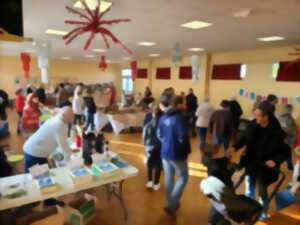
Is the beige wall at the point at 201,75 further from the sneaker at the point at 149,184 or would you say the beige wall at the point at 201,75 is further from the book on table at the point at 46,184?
the book on table at the point at 46,184

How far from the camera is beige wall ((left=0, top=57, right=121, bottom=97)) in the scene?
11.7 m

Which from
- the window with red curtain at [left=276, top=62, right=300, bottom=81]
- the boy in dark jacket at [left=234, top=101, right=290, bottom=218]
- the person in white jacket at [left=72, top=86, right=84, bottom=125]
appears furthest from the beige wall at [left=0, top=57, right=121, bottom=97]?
the boy in dark jacket at [left=234, top=101, right=290, bottom=218]

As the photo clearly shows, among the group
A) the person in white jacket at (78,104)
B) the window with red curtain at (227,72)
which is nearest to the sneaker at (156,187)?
the person in white jacket at (78,104)

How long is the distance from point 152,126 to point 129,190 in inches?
42.7

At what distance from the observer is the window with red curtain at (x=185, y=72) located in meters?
9.22

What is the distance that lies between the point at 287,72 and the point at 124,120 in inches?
192

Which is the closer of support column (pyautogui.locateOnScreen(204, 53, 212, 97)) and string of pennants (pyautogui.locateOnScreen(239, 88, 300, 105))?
string of pennants (pyautogui.locateOnScreen(239, 88, 300, 105))

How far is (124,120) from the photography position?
6875 millimetres

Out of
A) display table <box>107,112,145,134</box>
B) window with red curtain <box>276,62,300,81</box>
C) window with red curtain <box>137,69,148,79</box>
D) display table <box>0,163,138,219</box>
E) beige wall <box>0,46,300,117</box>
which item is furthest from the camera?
window with red curtain <box>137,69,148,79</box>

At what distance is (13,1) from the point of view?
197 cm

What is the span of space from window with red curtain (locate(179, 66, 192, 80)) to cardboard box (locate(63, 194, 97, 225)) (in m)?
7.51

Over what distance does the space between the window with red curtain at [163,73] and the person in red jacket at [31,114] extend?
6.53 metres

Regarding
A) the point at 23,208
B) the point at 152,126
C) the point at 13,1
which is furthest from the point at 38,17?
the point at 23,208

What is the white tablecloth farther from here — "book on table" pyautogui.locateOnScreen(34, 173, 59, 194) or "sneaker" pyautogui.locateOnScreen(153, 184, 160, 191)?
"sneaker" pyautogui.locateOnScreen(153, 184, 160, 191)
